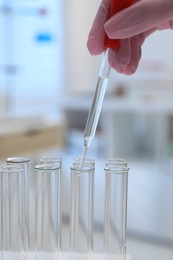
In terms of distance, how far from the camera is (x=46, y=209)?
58cm

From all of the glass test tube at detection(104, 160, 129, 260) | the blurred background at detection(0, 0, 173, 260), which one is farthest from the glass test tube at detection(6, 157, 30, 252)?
the blurred background at detection(0, 0, 173, 260)

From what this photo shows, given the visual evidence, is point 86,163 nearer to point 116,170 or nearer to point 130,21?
point 116,170

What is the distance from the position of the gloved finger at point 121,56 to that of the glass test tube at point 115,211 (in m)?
0.15

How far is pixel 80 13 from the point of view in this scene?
234 centimetres

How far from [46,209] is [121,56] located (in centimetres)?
25

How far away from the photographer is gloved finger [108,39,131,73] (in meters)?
0.63

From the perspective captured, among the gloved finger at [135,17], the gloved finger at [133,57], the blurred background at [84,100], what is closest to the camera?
the gloved finger at [135,17]

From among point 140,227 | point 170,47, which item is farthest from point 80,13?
point 140,227

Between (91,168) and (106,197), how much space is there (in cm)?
4

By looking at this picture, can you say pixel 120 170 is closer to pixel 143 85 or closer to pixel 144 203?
pixel 144 203

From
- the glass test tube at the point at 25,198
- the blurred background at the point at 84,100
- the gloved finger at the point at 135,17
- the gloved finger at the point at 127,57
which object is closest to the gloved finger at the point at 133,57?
the gloved finger at the point at 127,57

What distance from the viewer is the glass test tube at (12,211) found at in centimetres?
58

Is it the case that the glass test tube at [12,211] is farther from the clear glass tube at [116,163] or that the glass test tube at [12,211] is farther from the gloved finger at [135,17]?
the gloved finger at [135,17]

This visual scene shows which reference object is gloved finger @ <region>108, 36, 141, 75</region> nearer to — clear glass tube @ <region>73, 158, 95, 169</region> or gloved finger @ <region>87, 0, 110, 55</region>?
gloved finger @ <region>87, 0, 110, 55</region>
